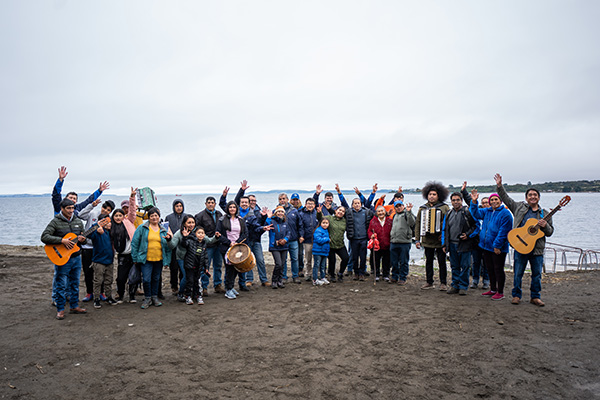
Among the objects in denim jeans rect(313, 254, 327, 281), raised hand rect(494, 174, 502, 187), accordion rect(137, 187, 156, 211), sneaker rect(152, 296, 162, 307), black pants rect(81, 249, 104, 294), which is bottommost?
sneaker rect(152, 296, 162, 307)

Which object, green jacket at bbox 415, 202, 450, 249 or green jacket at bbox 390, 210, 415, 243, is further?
green jacket at bbox 390, 210, 415, 243

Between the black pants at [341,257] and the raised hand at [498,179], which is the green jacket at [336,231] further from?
the raised hand at [498,179]

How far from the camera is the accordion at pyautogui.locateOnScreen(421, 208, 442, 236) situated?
8.77 metres

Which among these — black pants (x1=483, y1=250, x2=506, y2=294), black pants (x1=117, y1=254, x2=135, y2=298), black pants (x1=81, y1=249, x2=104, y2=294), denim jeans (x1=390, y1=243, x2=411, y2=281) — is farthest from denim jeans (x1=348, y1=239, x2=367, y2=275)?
black pants (x1=81, y1=249, x2=104, y2=294)

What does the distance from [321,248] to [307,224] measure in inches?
31.3

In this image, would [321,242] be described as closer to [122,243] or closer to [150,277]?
[150,277]

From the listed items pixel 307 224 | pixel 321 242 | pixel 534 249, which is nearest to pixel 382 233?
pixel 321 242

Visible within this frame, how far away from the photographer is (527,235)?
7277 millimetres

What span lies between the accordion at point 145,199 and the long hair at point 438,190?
24.4 ft

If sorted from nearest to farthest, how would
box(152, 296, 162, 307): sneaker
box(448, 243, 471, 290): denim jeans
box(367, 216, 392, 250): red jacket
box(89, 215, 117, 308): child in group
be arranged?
box(89, 215, 117, 308): child in group, box(152, 296, 162, 307): sneaker, box(448, 243, 471, 290): denim jeans, box(367, 216, 392, 250): red jacket

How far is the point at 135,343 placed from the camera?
5.60 m

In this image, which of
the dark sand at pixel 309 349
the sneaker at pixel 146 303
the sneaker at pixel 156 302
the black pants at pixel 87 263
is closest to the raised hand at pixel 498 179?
the dark sand at pixel 309 349

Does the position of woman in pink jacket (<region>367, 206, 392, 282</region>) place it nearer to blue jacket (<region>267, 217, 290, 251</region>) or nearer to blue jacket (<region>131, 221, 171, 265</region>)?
blue jacket (<region>267, 217, 290, 251</region>)

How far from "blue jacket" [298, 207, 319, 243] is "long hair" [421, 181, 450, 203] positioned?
3.20 m
